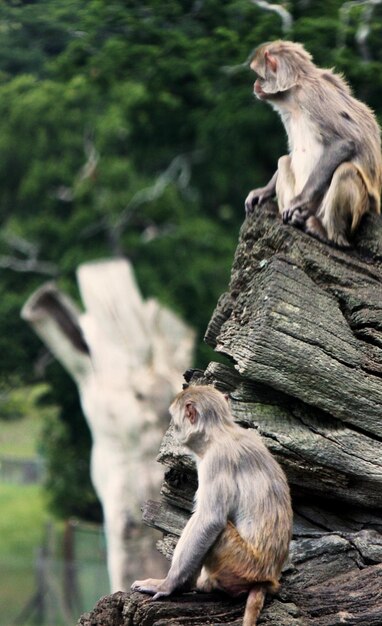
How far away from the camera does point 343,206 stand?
6730 millimetres

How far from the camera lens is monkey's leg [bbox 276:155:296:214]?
23.3 feet

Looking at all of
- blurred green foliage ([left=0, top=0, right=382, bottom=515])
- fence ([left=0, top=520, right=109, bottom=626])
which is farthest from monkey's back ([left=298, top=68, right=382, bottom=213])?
blurred green foliage ([left=0, top=0, right=382, bottom=515])

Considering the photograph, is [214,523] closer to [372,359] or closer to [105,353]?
[372,359]

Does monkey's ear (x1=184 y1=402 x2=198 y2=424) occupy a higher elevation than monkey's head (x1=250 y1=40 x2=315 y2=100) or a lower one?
lower

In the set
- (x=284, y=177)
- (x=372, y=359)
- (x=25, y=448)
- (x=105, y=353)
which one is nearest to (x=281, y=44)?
(x=284, y=177)

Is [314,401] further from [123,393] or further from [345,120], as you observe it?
[123,393]

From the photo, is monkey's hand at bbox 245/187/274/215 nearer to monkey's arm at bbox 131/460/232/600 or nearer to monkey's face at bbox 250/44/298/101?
monkey's face at bbox 250/44/298/101

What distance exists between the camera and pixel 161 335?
15844 millimetres

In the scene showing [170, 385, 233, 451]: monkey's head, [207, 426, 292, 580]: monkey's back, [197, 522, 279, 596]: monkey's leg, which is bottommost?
[197, 522, 279, 596]: monkey's leg

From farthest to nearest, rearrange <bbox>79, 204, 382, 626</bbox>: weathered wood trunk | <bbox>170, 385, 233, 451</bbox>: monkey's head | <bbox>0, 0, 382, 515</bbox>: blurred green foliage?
1. <bbox>0, 0, 382, 515</bbox>: blurred green foliage
2. <bbox>79, 204, 382, 626</bbox>: weathered wood trunk
3. <bbox>170, 385, 233, 451</bbox>: monkey's head

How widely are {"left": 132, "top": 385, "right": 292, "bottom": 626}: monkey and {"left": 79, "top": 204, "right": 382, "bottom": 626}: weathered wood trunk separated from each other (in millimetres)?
453

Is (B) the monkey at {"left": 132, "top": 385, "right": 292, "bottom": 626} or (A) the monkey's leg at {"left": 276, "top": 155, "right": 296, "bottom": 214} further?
(A) the monkey's leg at {"left": 276, "top": 155, "right": 296, "bottom": 214}

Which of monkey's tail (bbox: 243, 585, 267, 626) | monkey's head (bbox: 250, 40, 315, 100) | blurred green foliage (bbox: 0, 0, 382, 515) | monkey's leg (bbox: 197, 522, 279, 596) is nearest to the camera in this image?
monkey's tail (bbox: 243, 585, 267, 626)

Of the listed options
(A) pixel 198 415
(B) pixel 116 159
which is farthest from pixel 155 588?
(B) pixel 116 159
